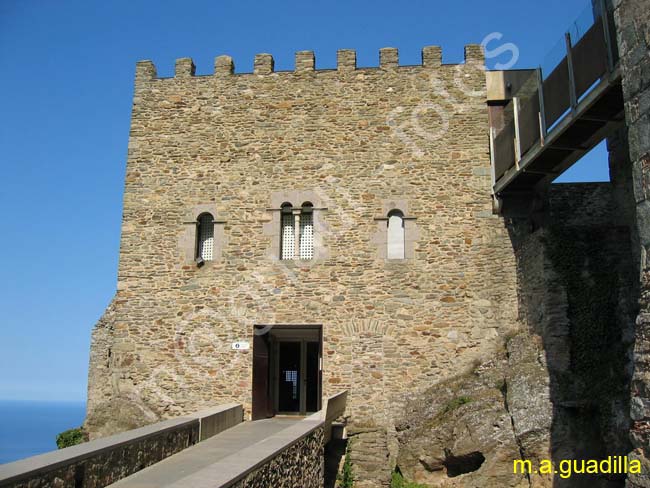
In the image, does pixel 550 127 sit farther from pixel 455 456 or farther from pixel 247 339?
pixel 247 339

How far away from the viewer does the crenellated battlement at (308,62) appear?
12.7 meters

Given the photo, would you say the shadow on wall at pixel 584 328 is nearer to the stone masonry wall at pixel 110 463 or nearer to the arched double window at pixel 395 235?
A: the arched double window at pixel 395 235

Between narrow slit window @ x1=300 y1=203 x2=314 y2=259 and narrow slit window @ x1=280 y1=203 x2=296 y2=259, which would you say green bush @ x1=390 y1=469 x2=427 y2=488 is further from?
narrow slit window @ x1=280 y1=203 x2=296 y2=259

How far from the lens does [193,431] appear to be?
9.00 m

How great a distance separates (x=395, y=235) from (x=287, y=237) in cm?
218

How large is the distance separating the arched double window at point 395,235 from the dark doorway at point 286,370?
2.07m

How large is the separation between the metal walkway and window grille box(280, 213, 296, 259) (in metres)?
4.07

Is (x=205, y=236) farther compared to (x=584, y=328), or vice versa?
(x=205, y=236)

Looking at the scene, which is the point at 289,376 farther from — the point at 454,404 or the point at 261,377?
the point at 454,404

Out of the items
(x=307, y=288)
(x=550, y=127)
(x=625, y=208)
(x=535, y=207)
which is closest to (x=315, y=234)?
(x=307, y=288)

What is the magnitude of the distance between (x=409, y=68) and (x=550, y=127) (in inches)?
175

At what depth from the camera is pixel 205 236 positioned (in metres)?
12.7

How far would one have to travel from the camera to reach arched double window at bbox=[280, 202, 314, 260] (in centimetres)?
1227

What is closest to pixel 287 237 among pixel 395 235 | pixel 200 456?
pixel 395 235
